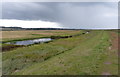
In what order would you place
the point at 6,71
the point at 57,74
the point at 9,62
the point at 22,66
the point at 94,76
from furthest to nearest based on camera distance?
the point at 9,62, the point at 22,66, the point at 6,71, the point at 57,74, the point at 94,76

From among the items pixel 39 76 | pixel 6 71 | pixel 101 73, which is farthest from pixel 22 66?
pixel 101 73

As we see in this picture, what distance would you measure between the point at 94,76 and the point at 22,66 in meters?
9.46

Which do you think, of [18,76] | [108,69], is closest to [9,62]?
[18,76]

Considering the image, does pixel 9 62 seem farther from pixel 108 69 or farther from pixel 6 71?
pixel 108 69

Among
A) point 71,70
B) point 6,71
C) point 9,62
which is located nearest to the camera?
point 71,70

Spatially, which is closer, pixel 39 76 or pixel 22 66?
pixel 39 76

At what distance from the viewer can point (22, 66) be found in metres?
19.2

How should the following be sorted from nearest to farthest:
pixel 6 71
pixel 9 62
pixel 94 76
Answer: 1. pixel 94 76
2. pixel 6 71
3. pixel 9 62

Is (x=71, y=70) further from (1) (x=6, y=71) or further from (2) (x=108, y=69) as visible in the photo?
(1) (x=6, y=71)

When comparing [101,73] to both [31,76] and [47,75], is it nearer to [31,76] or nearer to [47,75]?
[47,75]

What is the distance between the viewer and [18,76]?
14812 millimetres

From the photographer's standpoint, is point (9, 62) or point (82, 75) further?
point (9, 62)

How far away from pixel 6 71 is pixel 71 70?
7.41m

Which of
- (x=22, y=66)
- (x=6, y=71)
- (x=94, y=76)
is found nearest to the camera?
(x=94, y=76)
